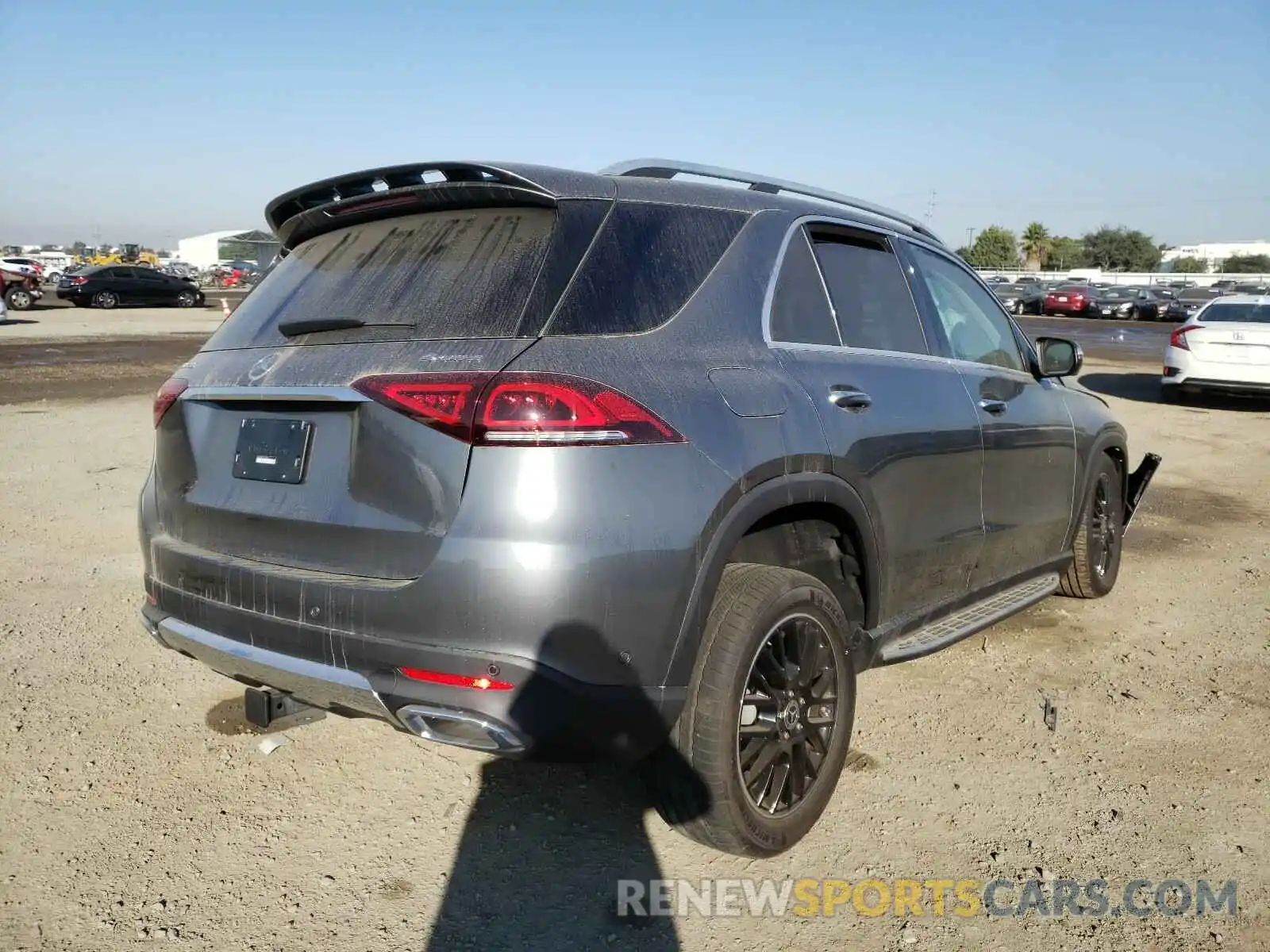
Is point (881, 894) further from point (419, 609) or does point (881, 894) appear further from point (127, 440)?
point (127, 440)

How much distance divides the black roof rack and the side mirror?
2.86 metres

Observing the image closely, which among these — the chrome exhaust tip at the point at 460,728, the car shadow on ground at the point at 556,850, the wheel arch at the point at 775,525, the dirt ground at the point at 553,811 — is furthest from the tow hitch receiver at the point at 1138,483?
the chrome exhaust tip at the point at 460,728

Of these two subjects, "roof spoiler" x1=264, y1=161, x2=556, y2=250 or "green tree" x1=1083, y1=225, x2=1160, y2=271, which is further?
"green tree" x1=1083, y1=225, x2=1160, y2=271

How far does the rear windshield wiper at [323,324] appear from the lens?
2785mm

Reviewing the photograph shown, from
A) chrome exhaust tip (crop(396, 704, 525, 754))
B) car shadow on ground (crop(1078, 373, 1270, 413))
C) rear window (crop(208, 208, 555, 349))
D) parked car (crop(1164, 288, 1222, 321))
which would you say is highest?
rear window (crop(208, 208, 555, 349))

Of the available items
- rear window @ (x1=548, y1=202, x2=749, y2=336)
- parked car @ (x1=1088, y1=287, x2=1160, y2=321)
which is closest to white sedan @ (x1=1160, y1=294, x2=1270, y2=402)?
rear window @ (x1=548, y1=202, x2=749, y2=336)

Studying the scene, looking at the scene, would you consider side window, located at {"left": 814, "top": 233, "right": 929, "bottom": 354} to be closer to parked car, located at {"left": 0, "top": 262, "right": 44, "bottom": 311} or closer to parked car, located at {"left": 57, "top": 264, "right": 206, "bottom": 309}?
parked car, located at {"left": 0, "top": 262, "right": 44, "bottom": 311}

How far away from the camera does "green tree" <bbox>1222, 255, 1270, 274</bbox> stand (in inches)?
3841

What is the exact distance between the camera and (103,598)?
5.15 m

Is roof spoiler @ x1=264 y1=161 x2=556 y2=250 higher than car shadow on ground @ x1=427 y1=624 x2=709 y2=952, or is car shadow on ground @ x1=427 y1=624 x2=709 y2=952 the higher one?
roof spoiler @ x1=264 y1=161 x2=556 y2=250

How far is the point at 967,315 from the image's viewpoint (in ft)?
14.4

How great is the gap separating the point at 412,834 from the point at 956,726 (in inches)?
80.2

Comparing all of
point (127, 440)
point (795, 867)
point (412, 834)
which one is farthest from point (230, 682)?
point (127, 440)

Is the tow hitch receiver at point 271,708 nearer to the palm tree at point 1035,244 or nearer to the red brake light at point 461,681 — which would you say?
the red brake light at point 461,681
